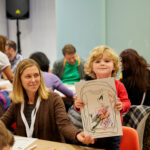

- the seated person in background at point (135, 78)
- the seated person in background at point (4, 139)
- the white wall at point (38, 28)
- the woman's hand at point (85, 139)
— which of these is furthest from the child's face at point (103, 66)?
the white wall at point (38, 28)

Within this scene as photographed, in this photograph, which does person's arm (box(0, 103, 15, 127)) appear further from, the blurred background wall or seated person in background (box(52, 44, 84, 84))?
the blurred background wall

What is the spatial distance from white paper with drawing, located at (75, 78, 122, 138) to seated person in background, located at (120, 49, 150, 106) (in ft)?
4.78

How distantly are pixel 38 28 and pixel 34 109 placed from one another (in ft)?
16.4

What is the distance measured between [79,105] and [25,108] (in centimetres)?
71

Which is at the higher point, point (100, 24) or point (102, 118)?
point (100, 24)

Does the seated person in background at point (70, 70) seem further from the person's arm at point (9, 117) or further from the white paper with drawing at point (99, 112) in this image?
the white paper with drawing at point (99, 112)

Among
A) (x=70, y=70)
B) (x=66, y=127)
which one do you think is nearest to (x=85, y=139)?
(x=66, y=127)

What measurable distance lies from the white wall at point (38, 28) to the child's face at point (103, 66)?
180 inches

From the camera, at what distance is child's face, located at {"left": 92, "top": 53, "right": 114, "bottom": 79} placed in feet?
6.41

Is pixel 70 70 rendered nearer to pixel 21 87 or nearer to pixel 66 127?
pixel 21 87

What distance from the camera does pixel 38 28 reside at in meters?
6.72

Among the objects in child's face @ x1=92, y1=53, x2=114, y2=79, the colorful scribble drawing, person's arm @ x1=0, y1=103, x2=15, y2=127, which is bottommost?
person's arm @ x1=0, y1=103, x2=15, y2=127

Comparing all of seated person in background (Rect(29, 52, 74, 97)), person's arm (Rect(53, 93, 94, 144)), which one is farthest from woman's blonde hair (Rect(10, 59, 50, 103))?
seated person in background (Rect(29, 52, 74, 97))

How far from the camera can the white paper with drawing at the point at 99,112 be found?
150cm
